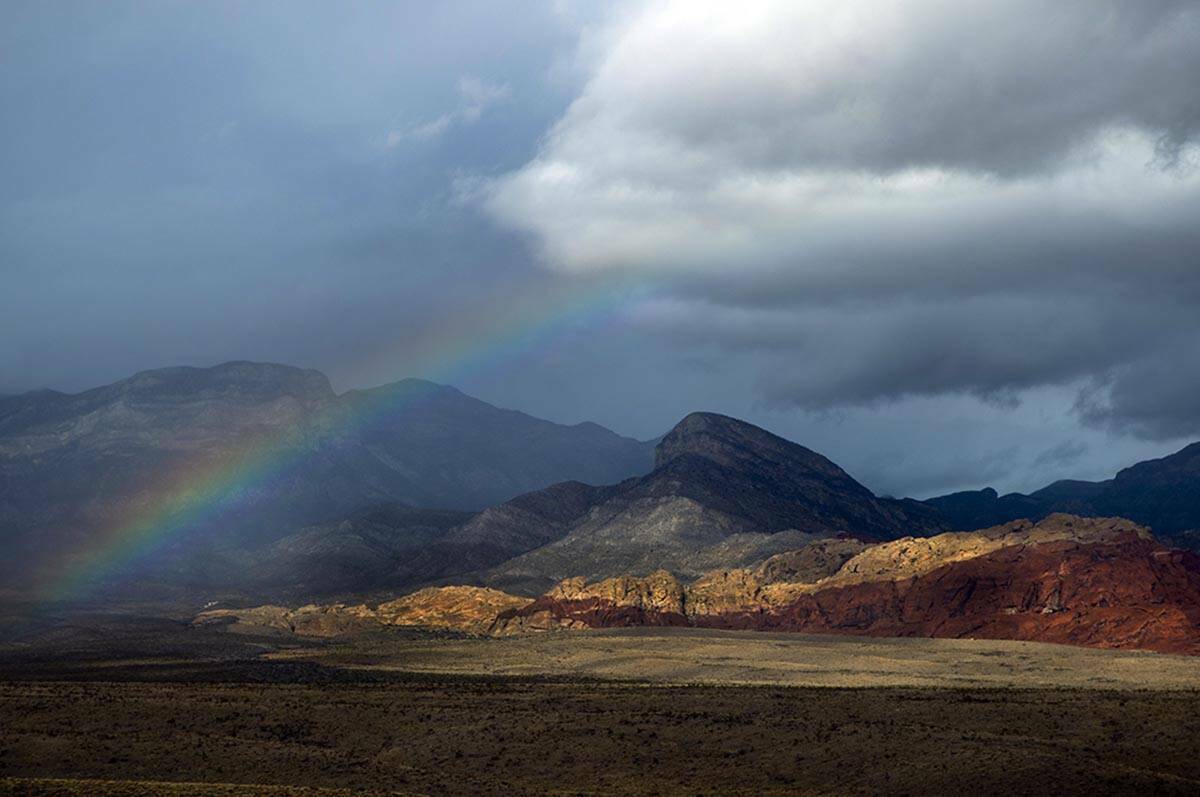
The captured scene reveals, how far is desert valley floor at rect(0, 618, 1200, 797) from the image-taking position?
184 ft

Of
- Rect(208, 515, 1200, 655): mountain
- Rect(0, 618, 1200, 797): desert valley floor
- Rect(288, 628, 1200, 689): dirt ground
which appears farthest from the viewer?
Rect(208, 515, 1200, 655): mountain

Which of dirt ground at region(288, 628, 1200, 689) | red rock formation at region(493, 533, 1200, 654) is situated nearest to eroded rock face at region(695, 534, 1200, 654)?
red rock formation at region(493, 533, 1200, 654)

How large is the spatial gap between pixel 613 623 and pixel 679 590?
635 inches

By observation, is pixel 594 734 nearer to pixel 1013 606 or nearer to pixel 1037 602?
pixel 1037 602

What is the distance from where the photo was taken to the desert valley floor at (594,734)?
184 ft

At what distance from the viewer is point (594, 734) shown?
6688 centimetres

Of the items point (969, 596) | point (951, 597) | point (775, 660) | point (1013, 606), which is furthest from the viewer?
point (951, 597)

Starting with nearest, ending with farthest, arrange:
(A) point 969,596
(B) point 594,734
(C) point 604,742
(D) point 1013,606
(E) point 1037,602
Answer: (C) point 604,742, (B) point 594,734, (E) point 1037,602, (D) point 1013,606, (A) point 969,596

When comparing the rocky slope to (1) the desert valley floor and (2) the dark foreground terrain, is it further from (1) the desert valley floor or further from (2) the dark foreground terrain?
(2) the dark foreground terrain

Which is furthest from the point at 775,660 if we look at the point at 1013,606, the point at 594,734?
the point at 594,734

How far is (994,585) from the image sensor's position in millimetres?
163750

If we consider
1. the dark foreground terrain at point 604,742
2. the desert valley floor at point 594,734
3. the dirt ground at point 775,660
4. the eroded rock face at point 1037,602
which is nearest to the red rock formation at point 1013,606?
the eroded rock face at point 1037,602

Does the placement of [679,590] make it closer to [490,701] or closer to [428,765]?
[490,701]

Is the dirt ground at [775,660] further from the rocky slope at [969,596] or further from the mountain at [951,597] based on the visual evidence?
the rocky slope at [969,596]
